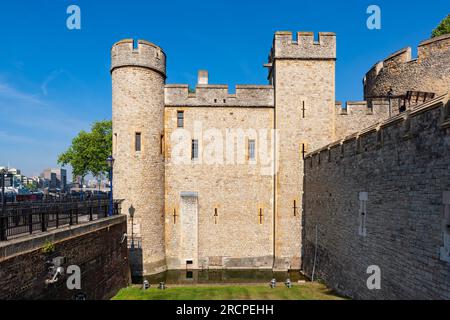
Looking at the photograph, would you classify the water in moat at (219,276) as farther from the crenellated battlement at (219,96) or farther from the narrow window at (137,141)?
the crenellated battlement at (219,96)

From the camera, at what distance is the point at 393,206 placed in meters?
8.23

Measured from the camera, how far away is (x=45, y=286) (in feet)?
25.1

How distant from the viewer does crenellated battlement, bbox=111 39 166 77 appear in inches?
658

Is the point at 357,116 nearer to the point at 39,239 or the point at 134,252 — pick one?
the point at 134,252

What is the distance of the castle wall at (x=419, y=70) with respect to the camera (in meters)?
16.8

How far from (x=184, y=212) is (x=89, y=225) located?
25.1ft

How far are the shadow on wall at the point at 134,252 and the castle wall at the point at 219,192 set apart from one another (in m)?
1.94

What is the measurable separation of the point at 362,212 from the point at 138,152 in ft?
42.3

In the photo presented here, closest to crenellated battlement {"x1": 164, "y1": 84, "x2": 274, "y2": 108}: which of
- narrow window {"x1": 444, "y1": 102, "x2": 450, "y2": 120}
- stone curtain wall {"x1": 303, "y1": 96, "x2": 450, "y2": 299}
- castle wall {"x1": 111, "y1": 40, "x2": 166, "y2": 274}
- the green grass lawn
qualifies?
castle wall {"x1": 111, "y1": 40, "x2": 166, "y2": 274}

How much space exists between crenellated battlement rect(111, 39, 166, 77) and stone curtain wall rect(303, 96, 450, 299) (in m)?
12.3

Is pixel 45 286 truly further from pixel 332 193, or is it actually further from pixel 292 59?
pixel 292 59

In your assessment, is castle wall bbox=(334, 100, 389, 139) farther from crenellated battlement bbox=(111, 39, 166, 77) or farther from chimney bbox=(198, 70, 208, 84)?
crenellated battlement bbox=(111, 39, 166, 77)

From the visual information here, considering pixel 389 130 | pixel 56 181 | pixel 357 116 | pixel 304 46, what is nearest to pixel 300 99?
pixel 304 46
